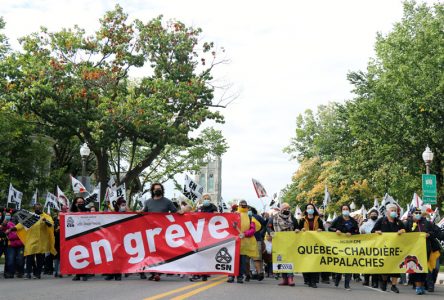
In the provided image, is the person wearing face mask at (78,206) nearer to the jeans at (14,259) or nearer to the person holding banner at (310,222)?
the jeans at (14,259)

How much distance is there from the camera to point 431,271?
50.3 feet

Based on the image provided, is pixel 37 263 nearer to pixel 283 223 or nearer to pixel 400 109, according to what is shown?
pixel 283 223

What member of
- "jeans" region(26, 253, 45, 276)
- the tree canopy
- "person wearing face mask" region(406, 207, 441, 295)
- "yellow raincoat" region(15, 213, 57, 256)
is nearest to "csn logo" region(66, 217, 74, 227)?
"yellow raincoat" region(15, 213, 57, 256)

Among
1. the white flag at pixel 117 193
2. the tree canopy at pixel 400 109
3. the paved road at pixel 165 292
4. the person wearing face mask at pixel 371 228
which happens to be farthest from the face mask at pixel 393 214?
the tree canopy at pixel 400 109

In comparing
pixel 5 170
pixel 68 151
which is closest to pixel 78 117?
pixel 5 170

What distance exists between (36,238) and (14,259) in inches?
29.3

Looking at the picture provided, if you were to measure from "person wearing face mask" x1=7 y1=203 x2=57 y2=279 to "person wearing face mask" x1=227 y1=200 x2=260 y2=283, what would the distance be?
506cm

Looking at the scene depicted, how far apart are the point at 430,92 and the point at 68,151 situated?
27679 millimetres

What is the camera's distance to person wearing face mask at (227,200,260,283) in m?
14.8

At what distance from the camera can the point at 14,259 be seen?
16.9 m

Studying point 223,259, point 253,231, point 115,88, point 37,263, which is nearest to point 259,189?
point 253,231

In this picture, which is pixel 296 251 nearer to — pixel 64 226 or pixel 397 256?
pixel 397 256

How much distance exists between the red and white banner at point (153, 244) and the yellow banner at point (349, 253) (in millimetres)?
1226

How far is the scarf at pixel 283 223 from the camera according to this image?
602 inches
